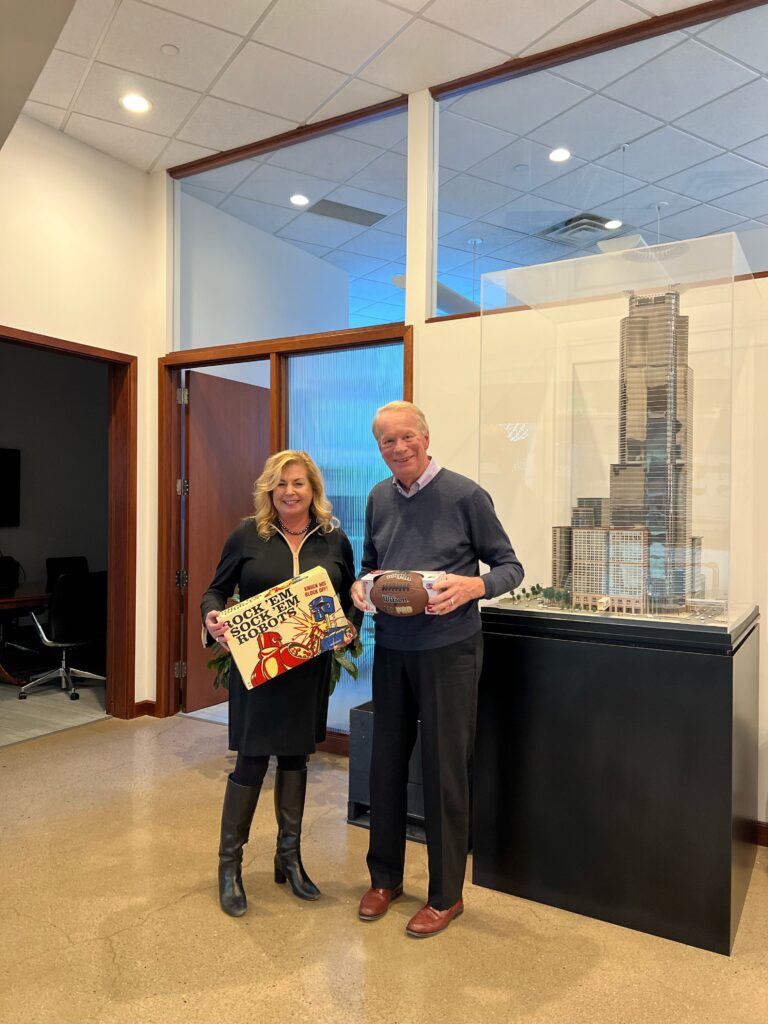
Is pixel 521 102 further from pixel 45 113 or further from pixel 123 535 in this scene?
pixel 123 535

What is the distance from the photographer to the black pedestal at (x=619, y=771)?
2125 mm

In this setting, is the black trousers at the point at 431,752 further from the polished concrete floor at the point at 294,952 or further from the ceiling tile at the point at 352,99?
the ceiling tile at the point at 352,99

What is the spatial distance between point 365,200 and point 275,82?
724 millimetres

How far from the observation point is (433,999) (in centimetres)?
192

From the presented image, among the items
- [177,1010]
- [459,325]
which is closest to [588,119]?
[459,325]

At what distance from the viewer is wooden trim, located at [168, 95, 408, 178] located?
3805mm

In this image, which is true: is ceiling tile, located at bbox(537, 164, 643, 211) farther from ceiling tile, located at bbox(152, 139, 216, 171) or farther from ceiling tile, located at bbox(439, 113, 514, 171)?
ceiling tile, located at bbox(152, 139, 216, 171)

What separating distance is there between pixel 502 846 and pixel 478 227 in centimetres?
274

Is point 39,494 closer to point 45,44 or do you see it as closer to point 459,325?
point 459,325

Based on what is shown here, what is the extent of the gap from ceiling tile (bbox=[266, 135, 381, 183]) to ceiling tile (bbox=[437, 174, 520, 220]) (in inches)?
19.4

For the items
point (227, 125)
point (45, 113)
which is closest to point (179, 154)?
point (227, 125)

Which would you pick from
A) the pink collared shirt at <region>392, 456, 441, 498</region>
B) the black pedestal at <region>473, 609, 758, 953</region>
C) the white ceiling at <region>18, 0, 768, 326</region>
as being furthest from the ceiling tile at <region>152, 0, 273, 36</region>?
the black pedestal at <region>473, 609, 758, 953</region>

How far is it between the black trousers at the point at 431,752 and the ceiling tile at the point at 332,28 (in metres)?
2.53

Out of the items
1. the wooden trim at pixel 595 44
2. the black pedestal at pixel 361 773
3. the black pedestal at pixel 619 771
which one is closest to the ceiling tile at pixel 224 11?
the wooden trim at pixel 595 44
